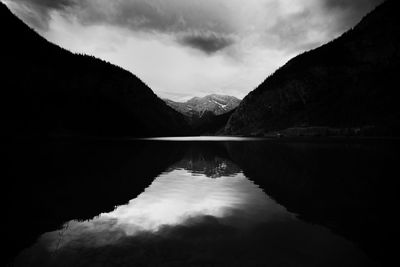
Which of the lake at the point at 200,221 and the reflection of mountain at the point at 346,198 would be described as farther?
the reflection of mountain at the point at 346,198

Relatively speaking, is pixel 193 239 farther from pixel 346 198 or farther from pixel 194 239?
pixel 346 198

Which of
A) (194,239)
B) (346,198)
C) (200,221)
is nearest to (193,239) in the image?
(194,239)

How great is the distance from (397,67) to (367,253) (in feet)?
718

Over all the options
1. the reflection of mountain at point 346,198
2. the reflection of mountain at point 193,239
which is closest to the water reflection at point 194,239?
the reflection of mountain at point 193,239

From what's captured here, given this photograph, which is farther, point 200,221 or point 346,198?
point 346,198

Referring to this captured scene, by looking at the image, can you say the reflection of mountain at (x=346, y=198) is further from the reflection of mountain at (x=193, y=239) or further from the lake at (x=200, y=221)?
the reflection of mountain at (x=193, y=239)

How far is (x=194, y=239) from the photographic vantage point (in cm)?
883

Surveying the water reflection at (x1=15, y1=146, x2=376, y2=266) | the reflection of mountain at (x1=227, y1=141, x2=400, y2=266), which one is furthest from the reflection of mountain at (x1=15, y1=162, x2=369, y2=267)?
the reflection of mountain at (x1=227, y1=141, x2=400, y2=266)

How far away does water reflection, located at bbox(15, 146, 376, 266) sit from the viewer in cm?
725

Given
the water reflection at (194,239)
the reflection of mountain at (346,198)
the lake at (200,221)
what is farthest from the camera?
the reflection of mountain at (346,198)

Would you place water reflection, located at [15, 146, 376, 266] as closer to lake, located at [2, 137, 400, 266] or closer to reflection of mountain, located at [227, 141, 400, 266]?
lake, located at [2, 137, 400, 266]

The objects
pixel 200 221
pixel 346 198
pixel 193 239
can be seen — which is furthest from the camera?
pixel 346 198

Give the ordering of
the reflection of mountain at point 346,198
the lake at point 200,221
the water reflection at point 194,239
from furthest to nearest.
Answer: the reflection of mountain at point 346,198 < the lake at point 200,221 < the water reflection at point 194,239

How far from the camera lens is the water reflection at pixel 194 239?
23.8ft
